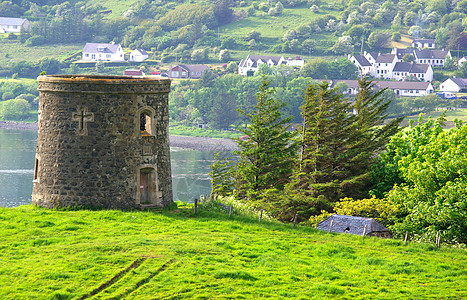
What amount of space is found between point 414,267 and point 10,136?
11494cm

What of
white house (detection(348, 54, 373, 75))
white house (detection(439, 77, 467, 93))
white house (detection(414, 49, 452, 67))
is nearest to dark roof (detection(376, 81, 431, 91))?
white house (detection(439, 77, 467, 93))

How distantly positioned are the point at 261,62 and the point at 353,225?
158266 millimetres

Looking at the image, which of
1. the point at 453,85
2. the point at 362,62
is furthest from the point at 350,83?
the point at 453,85

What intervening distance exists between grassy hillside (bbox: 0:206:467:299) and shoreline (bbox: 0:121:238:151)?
95.8m

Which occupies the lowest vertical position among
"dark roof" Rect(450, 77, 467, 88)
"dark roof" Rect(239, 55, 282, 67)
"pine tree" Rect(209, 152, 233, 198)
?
"pine tree" Rect(209, 152, 233, 198)

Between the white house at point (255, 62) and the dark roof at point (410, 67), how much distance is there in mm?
33818

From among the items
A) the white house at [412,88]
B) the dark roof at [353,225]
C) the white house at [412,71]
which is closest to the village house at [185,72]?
the white house at [412,88]

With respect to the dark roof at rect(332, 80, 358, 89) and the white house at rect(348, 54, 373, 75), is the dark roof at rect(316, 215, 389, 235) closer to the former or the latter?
the dark roof at rect(332, 80, 358, 89)

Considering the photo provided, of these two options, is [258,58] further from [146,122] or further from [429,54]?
[146,122]

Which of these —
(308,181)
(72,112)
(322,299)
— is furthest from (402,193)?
(72,112)

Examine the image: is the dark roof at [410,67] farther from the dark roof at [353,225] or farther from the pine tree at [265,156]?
the dark roof at [353,225]

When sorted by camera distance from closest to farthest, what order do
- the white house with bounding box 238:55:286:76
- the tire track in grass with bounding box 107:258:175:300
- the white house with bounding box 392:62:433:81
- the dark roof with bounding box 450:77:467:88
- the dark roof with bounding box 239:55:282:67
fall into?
the tire track in grass with bounding box 107:258:175:300 → the dark roof with bounding box 450:77:467:88 → the white house with bounding box 392:62:433:81 → the white house with bounding box 238:55:286:76 → the dark roof with bounding box 239:55:282:67

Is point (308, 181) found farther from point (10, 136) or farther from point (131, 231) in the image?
point (10, 136)

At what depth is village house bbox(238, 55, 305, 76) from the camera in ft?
598
